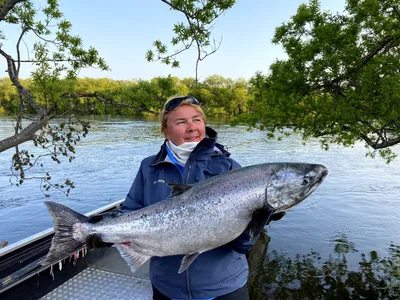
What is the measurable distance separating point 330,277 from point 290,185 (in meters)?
6.99

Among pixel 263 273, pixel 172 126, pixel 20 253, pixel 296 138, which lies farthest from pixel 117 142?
pixel 172 126

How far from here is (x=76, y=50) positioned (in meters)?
5.81

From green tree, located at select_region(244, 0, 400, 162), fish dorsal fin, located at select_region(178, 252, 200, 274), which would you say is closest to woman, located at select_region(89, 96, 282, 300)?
fish dorsal fin, located at select_region(178, 252, 200, 274)

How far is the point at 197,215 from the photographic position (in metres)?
2.38

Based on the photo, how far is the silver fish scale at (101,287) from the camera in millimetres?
4219

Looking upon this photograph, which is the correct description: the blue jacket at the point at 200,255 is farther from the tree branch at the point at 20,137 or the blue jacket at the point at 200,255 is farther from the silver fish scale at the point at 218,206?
the tree branch at the point at 20,137

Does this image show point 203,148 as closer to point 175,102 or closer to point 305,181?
point 175,102

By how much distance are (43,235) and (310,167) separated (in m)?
4.23

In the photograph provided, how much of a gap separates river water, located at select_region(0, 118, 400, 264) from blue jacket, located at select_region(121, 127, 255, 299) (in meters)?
7.89

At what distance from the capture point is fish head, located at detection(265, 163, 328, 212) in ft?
7.54

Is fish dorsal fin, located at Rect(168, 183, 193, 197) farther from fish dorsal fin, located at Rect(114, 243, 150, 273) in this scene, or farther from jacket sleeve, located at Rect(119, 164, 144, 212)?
fish dorsal fin, located at Rect(114, 243, 150, 273)

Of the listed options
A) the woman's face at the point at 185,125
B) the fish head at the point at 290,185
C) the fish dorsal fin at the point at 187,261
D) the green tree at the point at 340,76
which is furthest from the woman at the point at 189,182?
the green tree at the point at 340,76

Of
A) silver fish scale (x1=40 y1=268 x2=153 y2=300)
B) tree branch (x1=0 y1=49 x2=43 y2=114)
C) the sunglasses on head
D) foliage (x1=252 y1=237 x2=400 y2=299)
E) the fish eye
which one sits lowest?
foliage (x1=252 y1=237 x2=400 y2=299)

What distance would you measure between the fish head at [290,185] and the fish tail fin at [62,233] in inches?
57.0
